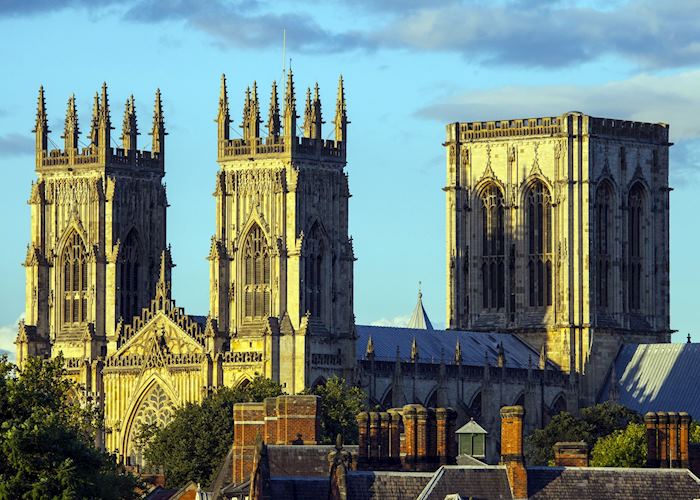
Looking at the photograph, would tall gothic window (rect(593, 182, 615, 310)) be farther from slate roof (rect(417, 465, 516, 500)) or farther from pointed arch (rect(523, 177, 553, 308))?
slate roof (rect(417, 465, 516, 500))

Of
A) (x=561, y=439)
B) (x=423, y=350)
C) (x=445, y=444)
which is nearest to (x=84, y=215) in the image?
(x=423, y=350)

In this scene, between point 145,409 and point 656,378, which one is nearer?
point 145,409

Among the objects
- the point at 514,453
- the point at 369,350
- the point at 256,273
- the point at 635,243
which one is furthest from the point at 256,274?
the point at 514,453

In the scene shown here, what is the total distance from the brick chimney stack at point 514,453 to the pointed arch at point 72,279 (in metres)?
91.6

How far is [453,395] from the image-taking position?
524 ft

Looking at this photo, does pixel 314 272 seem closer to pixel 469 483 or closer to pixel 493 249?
pixel 493 249

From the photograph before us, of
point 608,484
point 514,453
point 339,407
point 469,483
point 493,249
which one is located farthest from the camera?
point 493,249

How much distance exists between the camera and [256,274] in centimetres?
15600

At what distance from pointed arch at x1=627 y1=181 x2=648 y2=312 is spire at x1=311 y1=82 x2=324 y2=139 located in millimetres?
22773

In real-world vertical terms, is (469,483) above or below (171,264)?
below

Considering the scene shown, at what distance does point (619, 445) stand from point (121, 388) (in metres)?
39.7

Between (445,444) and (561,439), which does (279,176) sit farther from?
(445,444)

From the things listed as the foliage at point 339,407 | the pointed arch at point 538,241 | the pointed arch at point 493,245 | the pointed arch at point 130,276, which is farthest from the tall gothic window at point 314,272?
the pointed arch at point 493,245

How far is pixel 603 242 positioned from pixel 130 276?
26.5 metres
